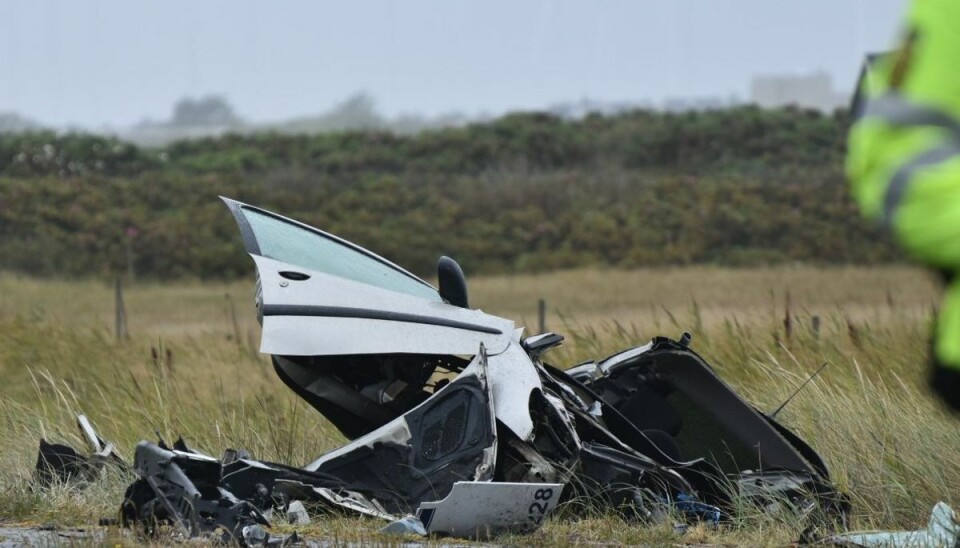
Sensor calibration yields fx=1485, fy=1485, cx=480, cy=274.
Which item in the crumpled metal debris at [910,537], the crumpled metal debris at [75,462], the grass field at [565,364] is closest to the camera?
the crumpled metal debris at [910,537]

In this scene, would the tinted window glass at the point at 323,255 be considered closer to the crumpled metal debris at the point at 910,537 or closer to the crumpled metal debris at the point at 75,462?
the crumpled metal debris at the point at 75,462

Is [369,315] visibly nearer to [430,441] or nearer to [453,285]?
[453,285]

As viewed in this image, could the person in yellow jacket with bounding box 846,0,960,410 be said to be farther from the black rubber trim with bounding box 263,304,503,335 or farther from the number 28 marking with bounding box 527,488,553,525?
the black rubber trim with bounding box 263,304,503,335

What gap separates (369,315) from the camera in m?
6.26

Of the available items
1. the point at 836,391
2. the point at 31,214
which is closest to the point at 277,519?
the point at 836,391

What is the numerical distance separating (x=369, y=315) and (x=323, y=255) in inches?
17.7

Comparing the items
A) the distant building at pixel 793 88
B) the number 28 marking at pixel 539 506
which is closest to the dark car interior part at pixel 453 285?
the number 28 marking at pixel 539 506

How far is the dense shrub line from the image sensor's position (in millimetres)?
42188

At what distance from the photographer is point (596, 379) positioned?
682 centimetres

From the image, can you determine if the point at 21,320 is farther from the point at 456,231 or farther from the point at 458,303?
the point at 456,231

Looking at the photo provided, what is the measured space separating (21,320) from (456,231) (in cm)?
2716

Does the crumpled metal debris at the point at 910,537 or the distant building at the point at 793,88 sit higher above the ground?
the crumpled metal debris at the point at 910,537

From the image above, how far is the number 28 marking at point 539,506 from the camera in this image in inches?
231

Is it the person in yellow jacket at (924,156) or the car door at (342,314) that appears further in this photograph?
the car door at (342,314)
